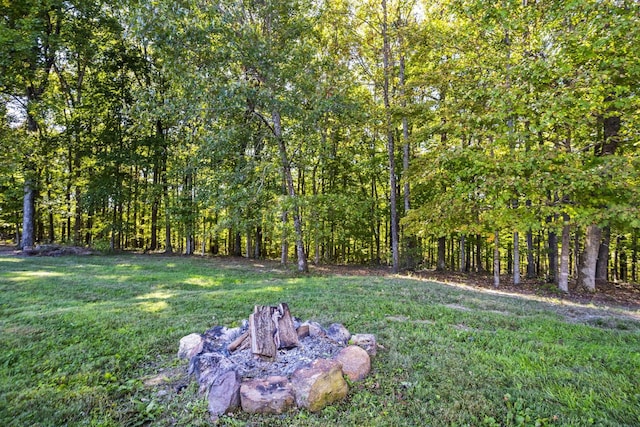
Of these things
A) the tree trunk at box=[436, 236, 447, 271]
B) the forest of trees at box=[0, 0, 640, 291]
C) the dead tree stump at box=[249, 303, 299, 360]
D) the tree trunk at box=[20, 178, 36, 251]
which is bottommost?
the tree trunk at box=[436, 236, 447, 271]

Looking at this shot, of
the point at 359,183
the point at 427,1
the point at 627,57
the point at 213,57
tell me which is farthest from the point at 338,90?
the point at 359,183

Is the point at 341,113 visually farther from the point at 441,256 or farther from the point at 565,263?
the point at 441,256

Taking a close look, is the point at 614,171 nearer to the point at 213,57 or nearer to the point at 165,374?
the point at 165,374

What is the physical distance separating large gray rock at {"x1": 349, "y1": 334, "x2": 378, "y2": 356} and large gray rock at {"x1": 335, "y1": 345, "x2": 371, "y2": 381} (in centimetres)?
27

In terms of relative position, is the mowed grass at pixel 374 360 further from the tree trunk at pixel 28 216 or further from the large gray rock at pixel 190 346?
the tree trunk at pixel 28 216

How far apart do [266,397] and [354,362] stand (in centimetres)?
94

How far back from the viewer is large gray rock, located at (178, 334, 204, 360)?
3361 millimetres

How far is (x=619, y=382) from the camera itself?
2799mm

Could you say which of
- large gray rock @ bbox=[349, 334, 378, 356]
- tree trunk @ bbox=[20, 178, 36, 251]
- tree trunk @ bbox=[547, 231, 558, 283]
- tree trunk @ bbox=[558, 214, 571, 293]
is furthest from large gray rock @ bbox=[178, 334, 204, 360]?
tree trunk @ bbox=[20, 178, 36, 251]

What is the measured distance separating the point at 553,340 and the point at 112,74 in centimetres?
2222

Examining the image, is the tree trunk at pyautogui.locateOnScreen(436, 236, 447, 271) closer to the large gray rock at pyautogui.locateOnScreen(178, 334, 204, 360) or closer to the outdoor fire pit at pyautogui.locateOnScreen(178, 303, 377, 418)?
the outdoor fire pit at pyautogui.locateOnScreen(178, 303, 377, 418)

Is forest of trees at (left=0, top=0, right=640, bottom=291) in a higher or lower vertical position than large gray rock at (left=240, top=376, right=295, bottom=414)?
higher

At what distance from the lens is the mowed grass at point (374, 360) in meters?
2.40

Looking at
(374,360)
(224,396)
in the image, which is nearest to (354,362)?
(374,360)
